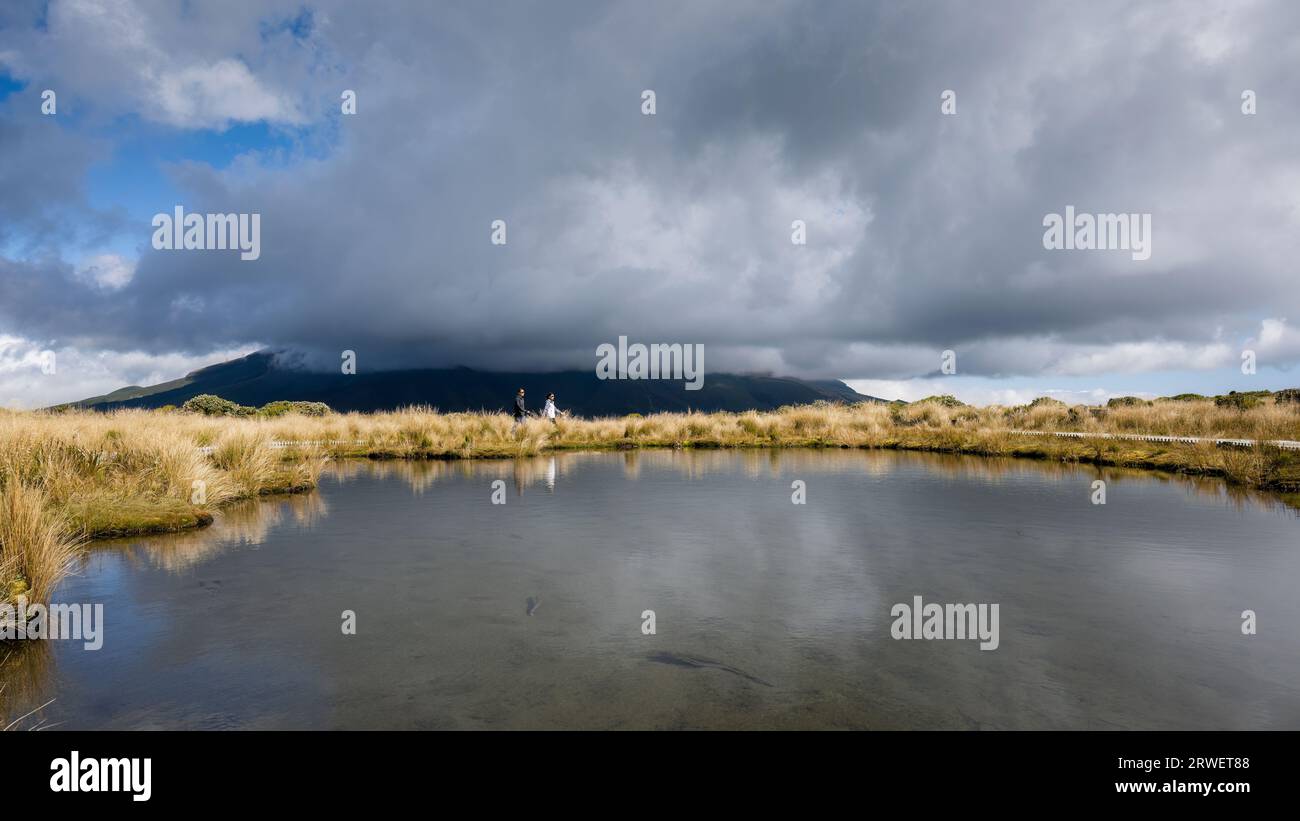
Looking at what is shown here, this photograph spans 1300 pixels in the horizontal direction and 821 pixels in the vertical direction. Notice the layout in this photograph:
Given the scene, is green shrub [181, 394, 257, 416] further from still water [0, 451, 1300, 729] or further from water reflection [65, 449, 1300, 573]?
still water [0, 451, 1300, 729]

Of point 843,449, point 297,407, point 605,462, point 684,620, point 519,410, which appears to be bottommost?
point 684,620

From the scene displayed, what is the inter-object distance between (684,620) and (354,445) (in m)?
22.2

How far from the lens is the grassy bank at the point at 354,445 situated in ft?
31.3

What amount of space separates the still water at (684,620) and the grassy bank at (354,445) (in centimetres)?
87

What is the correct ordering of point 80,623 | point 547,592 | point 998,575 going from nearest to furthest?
point 80,623 < point 547,592 < point 998,575

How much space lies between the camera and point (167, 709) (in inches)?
168

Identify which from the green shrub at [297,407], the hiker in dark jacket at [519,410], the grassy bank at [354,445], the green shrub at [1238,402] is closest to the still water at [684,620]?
the grassy bank at [354,445]

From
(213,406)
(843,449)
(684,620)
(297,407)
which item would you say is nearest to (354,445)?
(843,449)

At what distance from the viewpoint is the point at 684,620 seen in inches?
232

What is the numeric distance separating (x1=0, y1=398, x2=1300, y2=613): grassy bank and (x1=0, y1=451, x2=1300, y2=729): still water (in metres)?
0.87

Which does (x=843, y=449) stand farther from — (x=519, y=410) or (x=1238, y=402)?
(x=1238, y=402)
